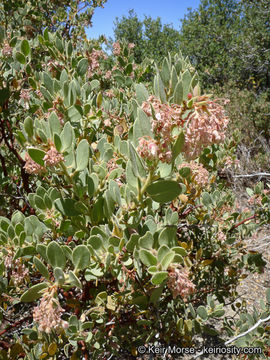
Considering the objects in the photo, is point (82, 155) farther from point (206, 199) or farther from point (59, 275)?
point (206, 199)

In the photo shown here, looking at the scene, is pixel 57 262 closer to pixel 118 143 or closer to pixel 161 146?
pixel 161 146

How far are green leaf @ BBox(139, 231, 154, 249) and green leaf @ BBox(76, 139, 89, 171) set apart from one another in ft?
0.97

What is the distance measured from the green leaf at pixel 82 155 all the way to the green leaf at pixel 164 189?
24 cm

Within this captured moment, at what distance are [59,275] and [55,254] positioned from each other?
0.07m

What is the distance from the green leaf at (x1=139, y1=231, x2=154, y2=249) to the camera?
2.73 ft

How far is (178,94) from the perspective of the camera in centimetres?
75

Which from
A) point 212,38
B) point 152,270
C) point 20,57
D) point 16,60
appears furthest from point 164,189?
point 212,38

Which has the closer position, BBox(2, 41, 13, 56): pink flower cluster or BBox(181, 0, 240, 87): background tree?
BBox(2, 41, 13, 56): pink flower cluster

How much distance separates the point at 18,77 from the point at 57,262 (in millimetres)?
1516

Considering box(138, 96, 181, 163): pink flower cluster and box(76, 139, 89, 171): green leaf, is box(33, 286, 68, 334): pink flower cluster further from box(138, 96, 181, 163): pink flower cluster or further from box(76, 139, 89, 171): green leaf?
box(138, 96, 181, 163): pink flower cluster

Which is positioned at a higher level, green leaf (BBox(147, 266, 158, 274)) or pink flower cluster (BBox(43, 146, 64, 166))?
pink flower cluster (BBox(43, 146, 64, 166))

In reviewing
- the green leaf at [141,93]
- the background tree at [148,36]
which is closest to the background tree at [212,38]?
the background tree at [148,36]


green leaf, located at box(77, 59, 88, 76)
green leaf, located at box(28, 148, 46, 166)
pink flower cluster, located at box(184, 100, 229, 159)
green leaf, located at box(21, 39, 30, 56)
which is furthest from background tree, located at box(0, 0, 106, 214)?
pink flower cluster, located at box(184, 100, 229, 159)

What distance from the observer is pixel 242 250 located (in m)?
2.05
